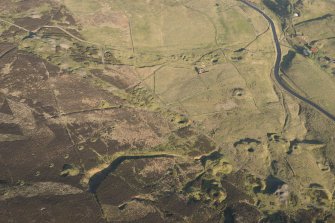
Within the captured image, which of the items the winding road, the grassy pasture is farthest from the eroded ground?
the winding road

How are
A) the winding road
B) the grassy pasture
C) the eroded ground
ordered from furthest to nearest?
1. the grassy pasture
2. the winding road
3. the eroded ground

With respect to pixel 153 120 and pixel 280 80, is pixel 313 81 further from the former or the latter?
pixel 153 120

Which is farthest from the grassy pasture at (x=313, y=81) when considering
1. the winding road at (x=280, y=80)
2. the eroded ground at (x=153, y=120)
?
the winding road at (x=280, y=80)

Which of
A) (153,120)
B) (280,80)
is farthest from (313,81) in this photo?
(153,120)

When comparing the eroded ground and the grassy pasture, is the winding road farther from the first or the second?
the eroded ground

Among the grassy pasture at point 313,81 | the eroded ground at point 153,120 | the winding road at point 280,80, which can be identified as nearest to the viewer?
the eroded ground at point 153,120

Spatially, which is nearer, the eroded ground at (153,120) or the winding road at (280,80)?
the eroded ground at (153,120)

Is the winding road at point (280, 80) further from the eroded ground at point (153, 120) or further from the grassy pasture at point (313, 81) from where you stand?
the eroded ground at point (153, 120)

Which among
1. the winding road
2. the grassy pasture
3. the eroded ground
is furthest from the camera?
the grassy pasture
